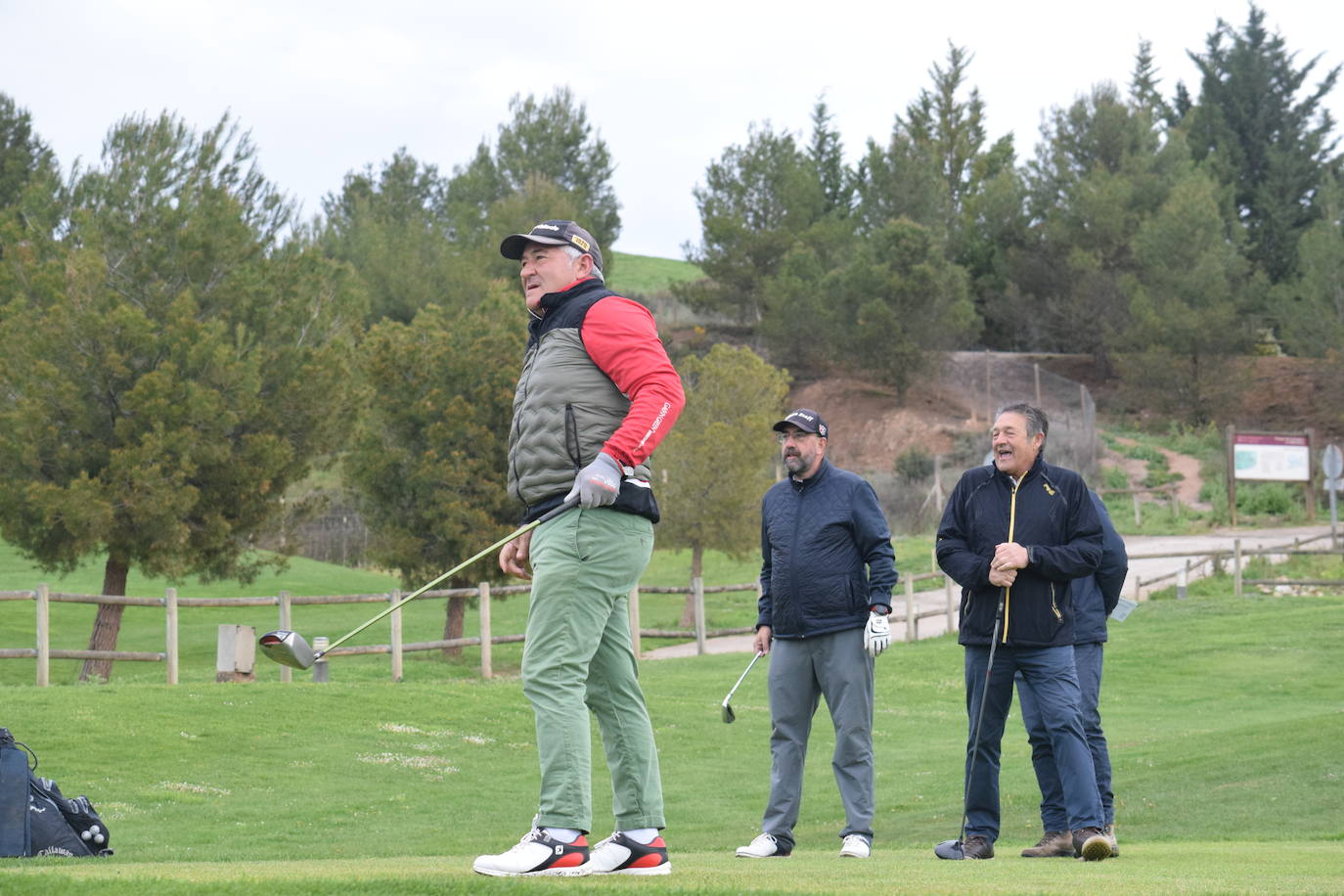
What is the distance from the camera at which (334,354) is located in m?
26.0

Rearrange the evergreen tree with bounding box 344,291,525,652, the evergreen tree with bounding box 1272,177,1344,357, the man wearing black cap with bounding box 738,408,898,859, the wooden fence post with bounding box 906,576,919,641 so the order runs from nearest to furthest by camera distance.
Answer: the man wearing black cap with bounding box 738,408,898,859 → the evergreen tree with bounding box 344,291,525,652 → the wooden fence post with bounding box 906,576,919,641 → the evergreen tree with bounding box 1272,177,1344,357

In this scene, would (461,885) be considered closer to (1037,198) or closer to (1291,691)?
(1291,691)

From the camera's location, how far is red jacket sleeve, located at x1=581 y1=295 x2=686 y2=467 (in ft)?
17.3

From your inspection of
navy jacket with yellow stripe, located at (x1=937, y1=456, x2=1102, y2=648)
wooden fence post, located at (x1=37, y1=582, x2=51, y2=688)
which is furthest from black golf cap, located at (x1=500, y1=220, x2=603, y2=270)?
wooden fence post, located at (x1=37, y1=582, x2=51, y2=688)

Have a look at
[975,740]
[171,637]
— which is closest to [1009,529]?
[975,740]

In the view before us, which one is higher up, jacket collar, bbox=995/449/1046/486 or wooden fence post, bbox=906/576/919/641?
jacket collar, bbox=995/449/1046/486

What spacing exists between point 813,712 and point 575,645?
294 centimetres

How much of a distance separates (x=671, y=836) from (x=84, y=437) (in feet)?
52.0

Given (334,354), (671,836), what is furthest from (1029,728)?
(334,354)

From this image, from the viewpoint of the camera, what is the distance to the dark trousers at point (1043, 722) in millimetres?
7004

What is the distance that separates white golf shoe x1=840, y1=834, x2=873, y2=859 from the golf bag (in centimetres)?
378

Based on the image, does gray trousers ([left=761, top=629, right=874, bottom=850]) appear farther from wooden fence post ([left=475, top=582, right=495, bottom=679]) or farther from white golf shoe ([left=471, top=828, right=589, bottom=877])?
wooden fence post ([left=475, top=582, right=495, bottom=679])

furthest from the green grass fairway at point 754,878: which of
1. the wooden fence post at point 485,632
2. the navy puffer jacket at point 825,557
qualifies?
the wooden fence post at point 485,632

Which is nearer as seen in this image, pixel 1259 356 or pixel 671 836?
pixel 671 836
